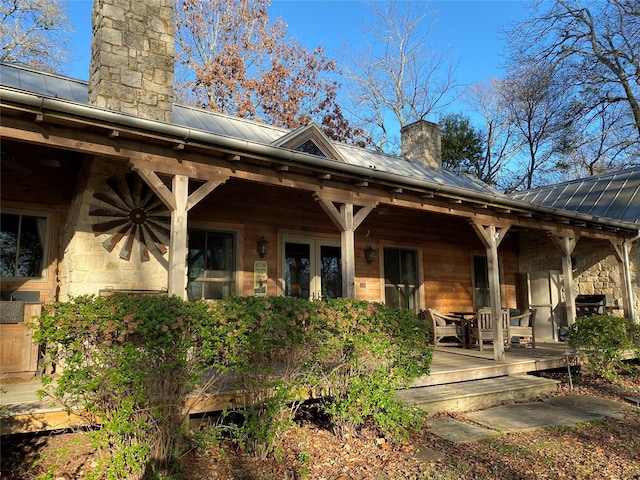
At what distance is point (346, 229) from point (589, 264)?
313 inches

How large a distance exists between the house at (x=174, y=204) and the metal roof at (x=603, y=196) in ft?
4.94

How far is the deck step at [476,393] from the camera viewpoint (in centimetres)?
533

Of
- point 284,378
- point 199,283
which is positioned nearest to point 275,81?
point 199,283

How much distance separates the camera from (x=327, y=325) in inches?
164

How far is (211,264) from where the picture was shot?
7141mm

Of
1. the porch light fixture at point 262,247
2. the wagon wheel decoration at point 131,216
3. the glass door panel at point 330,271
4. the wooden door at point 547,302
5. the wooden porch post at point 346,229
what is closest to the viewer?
the wagon wheel decoration at point 131,216

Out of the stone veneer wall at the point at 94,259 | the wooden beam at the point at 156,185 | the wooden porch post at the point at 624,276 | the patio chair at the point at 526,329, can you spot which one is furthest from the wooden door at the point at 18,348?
the wooden porch post at the point at 624,276

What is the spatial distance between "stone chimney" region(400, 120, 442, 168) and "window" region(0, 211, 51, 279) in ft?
30.6

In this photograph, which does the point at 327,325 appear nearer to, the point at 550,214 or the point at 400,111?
the point at 550,214

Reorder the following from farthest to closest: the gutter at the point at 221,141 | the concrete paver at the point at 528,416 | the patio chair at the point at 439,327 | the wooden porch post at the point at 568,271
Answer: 1. the wooden porch post at the point at 568,271
2. the patio chair at the point at 439,327
3. the concrete paver at the point at 528,416
4. the gutter at the point at 221,141

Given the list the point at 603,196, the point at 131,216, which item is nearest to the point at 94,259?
the point at 131,216

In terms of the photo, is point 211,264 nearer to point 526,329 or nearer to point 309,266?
point 309,266

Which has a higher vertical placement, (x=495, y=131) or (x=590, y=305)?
(x=495, y=131)

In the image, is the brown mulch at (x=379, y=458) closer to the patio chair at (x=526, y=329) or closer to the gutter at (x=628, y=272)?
the patio chair at (x=526, y=329)
